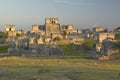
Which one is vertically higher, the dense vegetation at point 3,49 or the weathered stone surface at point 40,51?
the dense vegetation at point 3,49

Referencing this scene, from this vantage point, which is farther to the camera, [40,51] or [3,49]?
[3,49]

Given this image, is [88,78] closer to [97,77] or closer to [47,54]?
[97,77]

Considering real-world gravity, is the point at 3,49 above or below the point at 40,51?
above

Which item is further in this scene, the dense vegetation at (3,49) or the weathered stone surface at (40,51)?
the dense vegetation at (3,49)

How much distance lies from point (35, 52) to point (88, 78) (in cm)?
5689

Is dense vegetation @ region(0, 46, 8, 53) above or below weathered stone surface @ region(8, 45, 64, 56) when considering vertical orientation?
above

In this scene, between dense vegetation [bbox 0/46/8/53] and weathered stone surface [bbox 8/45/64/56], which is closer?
weathered stone surface [bbox 8/45/64/56]

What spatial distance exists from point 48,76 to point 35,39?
77.5m

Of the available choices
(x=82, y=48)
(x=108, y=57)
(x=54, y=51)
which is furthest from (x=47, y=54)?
(x=108, y=57)

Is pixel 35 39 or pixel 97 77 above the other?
pixel 35 39

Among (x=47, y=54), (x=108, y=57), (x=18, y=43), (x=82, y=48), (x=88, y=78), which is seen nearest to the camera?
(x=88, y=78)

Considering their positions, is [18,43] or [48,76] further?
[18,43]

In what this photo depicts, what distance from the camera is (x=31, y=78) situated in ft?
140

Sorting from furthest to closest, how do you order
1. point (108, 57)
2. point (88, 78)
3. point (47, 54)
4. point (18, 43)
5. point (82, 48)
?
point (18, 43) < point (82, 48) < point (47, 54) < point (108, 57) < point (88, 78)
